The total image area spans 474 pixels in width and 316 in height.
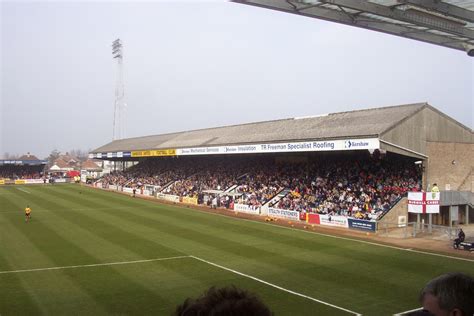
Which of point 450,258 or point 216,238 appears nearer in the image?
point 450,258

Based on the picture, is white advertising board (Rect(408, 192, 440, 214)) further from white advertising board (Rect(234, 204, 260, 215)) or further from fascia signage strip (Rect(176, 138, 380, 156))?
white advertising board (Rect(234, 204, 260, 215))

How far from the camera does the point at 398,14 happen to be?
7594mm

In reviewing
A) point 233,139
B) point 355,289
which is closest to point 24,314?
point 355,289

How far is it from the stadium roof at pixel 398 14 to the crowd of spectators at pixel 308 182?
2280 cm

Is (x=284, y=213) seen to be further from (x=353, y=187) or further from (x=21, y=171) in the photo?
(x=21, y=171)

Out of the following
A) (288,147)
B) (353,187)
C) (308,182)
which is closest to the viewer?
(353,187)

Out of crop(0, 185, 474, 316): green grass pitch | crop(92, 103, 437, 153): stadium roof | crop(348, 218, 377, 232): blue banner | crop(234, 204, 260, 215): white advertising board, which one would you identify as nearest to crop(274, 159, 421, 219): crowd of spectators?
crop(348, 218, 377, 232): blue banner

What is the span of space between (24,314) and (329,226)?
22.7 m

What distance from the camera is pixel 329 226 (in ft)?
103

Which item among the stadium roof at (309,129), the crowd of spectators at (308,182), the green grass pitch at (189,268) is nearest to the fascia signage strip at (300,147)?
the stadium roof at (309,129)

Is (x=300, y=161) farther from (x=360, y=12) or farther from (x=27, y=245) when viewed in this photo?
(x=360, y=12)

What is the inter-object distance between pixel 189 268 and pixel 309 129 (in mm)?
23640

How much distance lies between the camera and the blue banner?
1120 inches

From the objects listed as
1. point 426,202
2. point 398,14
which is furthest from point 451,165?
point 398,14
